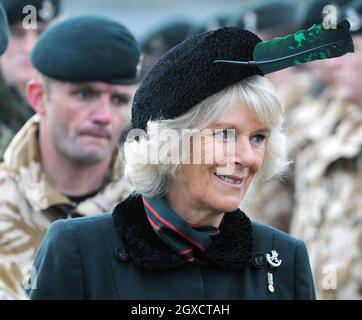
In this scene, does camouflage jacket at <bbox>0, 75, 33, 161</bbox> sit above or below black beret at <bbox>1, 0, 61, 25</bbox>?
below

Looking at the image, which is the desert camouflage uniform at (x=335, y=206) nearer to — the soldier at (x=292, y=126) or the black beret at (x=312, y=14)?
the soldier at (x=292, y=126)

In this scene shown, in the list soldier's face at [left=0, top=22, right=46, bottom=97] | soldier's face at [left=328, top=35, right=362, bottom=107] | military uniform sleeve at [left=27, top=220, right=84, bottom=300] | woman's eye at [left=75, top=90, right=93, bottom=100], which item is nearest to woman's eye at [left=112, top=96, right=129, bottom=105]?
woman's eye at [left=75, top=90, right=93, bottom=100]

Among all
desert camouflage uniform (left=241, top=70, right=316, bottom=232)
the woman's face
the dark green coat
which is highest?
the woman's face

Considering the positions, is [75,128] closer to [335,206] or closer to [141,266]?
[141,266]

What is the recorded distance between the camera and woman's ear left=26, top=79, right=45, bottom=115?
5.41 metres

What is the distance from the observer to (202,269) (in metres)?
3.79

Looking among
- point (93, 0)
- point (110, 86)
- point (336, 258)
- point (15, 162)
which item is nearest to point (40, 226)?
point (15, 162)

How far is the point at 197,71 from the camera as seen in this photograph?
3.70 metres

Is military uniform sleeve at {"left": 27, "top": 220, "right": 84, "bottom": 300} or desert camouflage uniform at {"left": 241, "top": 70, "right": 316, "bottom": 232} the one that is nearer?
military uniform sleeve at {"left": 27, "top": 220, "right": 84, "bottom": 300}

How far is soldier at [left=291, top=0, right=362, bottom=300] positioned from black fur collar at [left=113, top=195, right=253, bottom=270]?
228 cm

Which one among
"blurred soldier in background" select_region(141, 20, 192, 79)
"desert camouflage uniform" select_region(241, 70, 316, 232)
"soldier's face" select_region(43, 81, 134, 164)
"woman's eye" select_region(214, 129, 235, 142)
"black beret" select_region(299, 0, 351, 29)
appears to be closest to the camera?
"woman's eye" select_region(214, 129, 235, 142)

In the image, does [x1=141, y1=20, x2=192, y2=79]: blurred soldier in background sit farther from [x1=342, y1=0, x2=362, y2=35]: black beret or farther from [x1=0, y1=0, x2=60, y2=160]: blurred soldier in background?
[x1=342, y1=0, x2=362, y2=35]: black beret

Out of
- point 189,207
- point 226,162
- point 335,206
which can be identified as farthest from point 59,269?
point 335,206
